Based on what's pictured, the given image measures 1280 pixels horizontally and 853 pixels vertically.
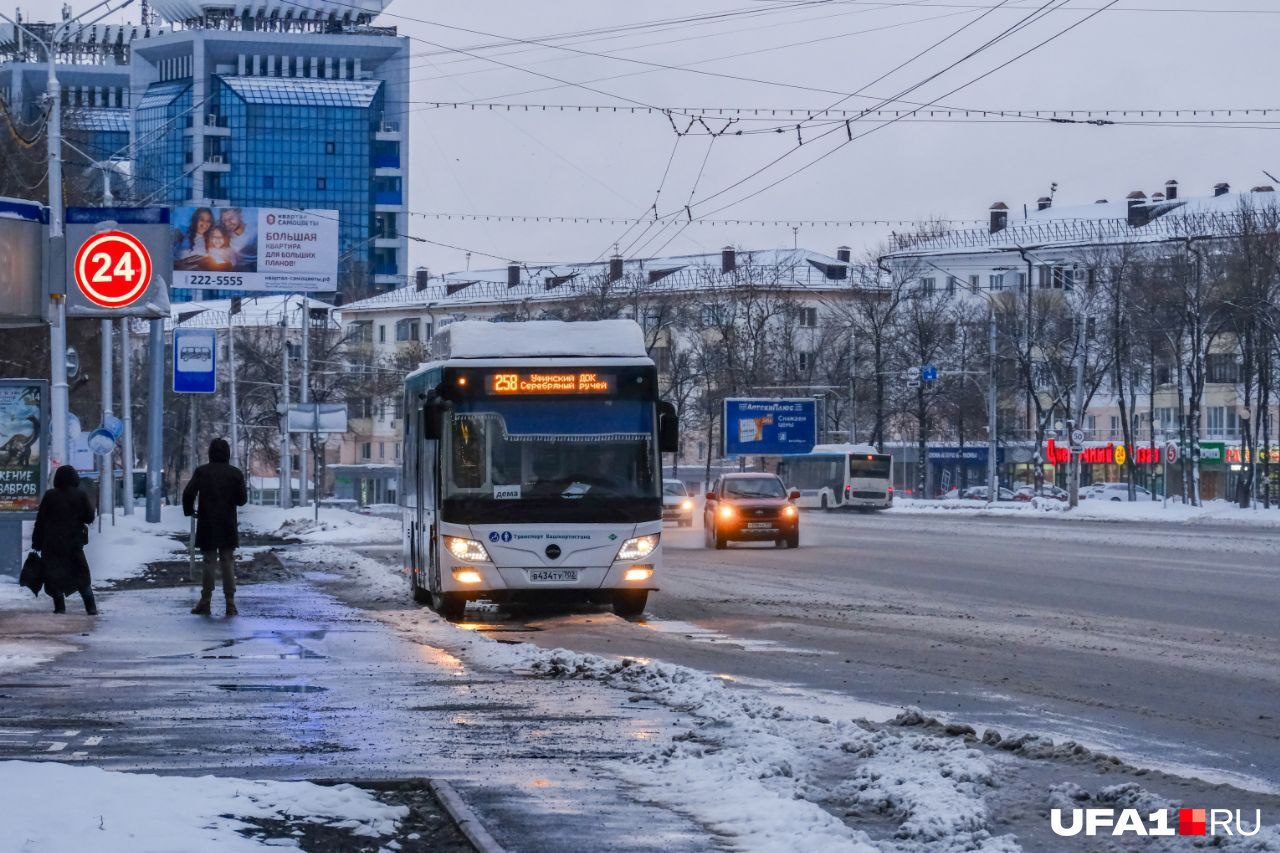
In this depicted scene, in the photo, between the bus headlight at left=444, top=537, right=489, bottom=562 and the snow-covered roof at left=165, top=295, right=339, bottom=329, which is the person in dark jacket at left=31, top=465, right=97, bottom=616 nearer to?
the bus headlight at left=444, top=537, right=489, bottom=562

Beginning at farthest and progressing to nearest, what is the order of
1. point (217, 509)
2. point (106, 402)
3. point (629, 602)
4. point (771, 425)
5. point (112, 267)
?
1. point (771, 425)
2. point (106, 402)
3. point (112, 267)
4. point (629, 602)
5. point (217, 509)

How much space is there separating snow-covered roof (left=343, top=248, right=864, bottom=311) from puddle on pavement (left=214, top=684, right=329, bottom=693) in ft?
263

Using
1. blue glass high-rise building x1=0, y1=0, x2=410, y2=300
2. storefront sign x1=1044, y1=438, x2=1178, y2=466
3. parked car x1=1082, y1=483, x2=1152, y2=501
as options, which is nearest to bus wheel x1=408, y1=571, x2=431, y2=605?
parked car x1=1082, y1=483, x2=1152, y2=501

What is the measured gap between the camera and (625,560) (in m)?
19.8

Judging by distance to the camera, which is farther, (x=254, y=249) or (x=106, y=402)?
(x=254, y=249)

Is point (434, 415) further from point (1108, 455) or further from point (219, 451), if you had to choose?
point (1108, 455)

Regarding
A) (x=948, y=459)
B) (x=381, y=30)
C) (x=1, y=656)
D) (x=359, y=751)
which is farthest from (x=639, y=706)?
(x=381, y=30)

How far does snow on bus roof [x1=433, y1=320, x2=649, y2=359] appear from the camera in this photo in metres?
20.5

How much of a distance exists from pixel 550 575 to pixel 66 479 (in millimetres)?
4976

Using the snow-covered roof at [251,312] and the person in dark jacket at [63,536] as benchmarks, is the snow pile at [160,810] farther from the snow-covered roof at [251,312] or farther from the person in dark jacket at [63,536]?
the snow-covered roof at [251,312]

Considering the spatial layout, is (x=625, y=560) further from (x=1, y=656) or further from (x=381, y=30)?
(x=381, y=30)

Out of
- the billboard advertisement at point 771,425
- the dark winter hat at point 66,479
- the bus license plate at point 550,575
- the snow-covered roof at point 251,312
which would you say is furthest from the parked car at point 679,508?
the snow-covered roof at point 251,312

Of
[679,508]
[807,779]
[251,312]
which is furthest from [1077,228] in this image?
[807,779]

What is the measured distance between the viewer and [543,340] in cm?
2056
